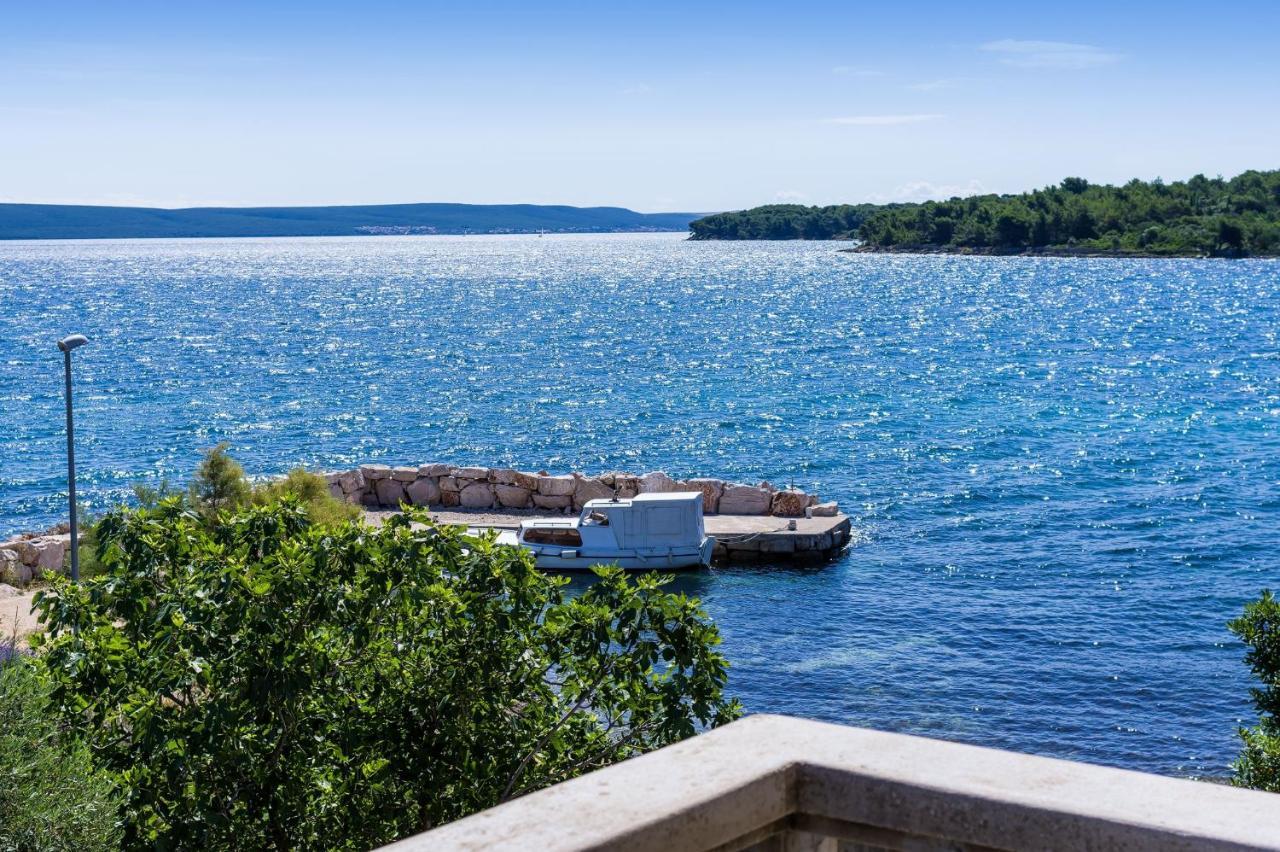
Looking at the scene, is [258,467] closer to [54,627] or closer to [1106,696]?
[1106,696]

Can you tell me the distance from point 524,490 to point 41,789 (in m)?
39.7

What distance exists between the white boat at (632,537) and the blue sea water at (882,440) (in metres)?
1.15

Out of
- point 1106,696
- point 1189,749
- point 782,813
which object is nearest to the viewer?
point 782,813

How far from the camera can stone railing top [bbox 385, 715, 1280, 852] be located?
264 cm

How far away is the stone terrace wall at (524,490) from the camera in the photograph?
45.5m

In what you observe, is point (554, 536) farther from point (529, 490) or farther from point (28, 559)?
point (28, 559)

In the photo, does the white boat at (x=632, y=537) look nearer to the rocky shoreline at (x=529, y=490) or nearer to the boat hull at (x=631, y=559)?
the boat hull at (x=631, y=559)

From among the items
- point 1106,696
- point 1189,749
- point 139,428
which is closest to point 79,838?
point 1189,749

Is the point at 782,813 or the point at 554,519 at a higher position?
the point at 782,813

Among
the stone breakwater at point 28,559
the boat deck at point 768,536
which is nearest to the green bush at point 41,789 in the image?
the stone breakwater at point 28,559

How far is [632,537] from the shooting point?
40281mm

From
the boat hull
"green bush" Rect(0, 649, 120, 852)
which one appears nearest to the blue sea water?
the boat hull

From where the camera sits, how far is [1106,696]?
28.2 metres

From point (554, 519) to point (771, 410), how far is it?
31.7m
